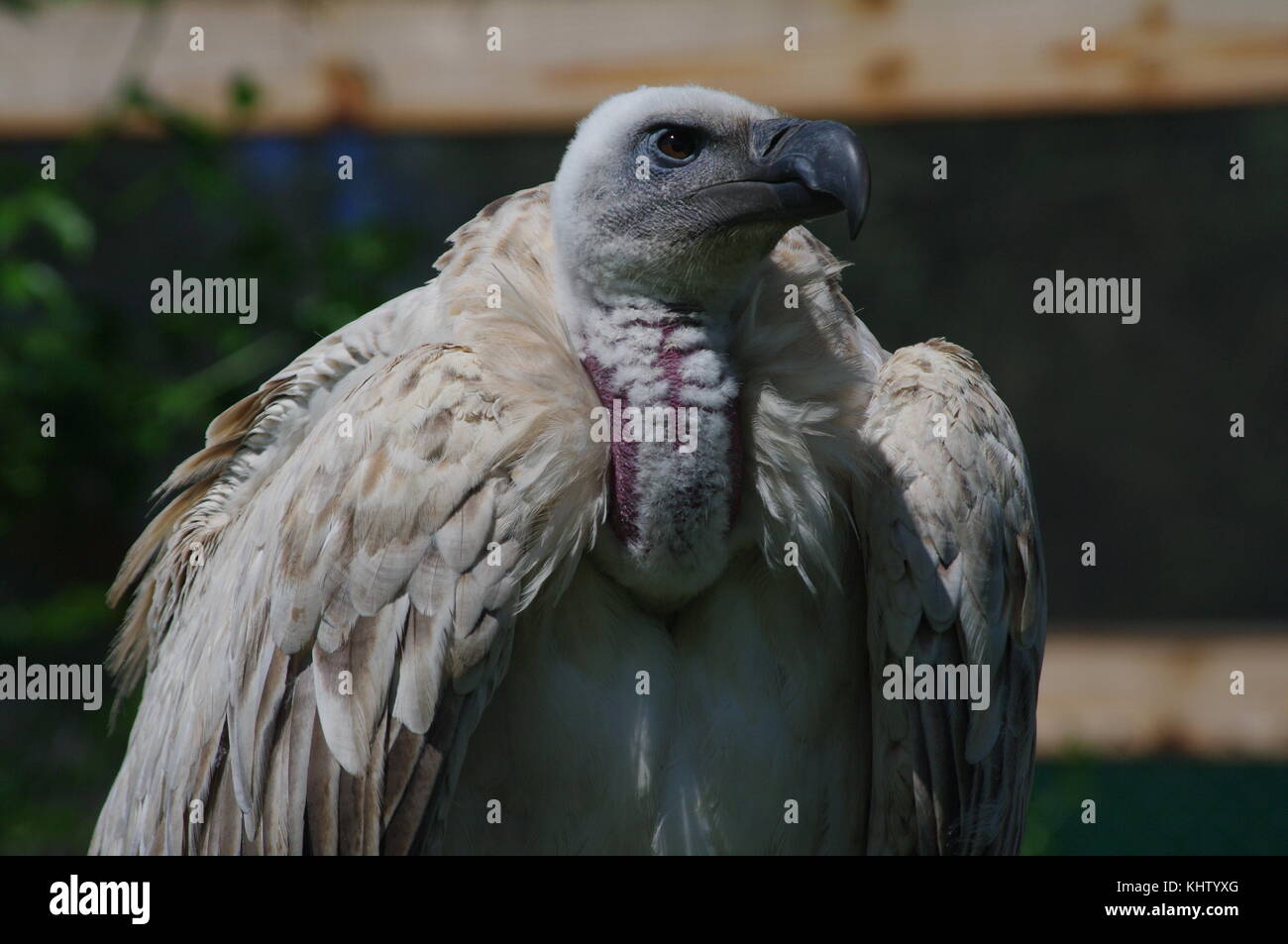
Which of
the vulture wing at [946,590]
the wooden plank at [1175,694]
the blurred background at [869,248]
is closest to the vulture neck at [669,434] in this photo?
the vulture wing at [946,590]

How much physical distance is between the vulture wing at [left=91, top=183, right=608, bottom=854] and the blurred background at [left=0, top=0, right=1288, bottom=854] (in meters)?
1.36

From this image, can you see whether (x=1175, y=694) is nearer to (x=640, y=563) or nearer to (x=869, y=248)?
(x=869, y=248)

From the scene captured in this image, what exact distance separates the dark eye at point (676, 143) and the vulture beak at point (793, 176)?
0.10 meters

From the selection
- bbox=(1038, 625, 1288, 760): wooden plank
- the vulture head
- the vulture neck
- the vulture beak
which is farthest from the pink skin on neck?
bbox=(1038, 625, 1288, 760): wooden plank

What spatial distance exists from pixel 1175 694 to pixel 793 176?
285cm

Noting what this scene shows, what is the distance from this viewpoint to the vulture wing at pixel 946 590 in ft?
8.23

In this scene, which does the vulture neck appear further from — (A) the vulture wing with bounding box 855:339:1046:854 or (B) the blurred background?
(B) the blurred background

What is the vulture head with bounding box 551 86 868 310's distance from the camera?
2.44 meters

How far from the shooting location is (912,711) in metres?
2.56

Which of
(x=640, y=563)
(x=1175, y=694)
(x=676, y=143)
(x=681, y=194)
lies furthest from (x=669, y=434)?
(x=1175, y=694)

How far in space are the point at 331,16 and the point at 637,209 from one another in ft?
8.26

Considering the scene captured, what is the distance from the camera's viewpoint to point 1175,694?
458cm

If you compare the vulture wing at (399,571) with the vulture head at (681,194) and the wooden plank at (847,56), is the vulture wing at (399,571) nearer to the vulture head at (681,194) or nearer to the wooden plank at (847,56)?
the vulture head at (681,194)
